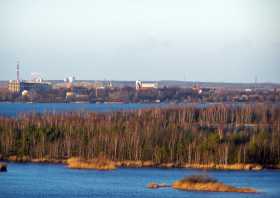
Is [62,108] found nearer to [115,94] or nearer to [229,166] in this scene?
[115,94]

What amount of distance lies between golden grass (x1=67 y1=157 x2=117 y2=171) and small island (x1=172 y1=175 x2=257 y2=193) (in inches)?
471

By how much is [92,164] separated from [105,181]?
1020 cm

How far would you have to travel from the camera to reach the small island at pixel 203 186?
44534 mm

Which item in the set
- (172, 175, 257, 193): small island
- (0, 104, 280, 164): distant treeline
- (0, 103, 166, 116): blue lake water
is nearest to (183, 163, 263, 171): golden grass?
(0, 104, 280, 164): distant treeline

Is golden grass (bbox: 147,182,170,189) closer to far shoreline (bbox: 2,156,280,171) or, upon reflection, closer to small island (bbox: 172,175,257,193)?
small island (bbox: 172,175,257,193)

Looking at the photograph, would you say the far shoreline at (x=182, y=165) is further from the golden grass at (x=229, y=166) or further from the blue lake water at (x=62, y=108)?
the blue lake water at (x=62, y=108)

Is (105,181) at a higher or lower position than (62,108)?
lower

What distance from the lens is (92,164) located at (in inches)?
2313

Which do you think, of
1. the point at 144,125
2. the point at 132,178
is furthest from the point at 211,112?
the point at 132,178

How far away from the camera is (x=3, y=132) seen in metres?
66.4

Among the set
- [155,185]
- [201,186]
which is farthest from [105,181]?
[201,186]

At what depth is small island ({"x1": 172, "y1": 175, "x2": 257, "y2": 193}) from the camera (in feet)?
146

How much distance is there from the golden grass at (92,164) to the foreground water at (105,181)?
1186mm

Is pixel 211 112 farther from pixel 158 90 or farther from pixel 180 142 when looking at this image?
pixel 158 90
